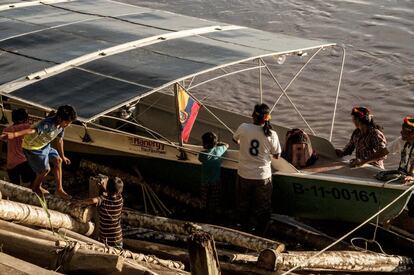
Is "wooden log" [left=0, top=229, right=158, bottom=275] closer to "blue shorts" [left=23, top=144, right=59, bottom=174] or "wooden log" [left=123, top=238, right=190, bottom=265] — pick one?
"wooden log" [left=123, top=238, right=190, bottom=265]

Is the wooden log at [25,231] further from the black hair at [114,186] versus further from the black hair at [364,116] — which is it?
the black hair at [364,116]

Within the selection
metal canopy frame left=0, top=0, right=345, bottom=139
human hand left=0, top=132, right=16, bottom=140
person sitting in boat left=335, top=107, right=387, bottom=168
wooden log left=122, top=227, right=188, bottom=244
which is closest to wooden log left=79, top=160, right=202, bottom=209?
wooden log left=122, top=227, right=188, bottom=244

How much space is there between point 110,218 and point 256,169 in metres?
2.08

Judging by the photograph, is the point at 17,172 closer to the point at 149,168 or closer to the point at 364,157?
the point at 149,168

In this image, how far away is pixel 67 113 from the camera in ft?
27.3

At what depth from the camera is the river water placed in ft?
56.1

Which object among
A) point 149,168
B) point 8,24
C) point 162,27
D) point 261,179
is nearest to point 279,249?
point 261,179

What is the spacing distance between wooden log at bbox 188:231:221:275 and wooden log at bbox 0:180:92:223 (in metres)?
2.39

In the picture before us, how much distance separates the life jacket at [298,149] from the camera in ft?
32.7

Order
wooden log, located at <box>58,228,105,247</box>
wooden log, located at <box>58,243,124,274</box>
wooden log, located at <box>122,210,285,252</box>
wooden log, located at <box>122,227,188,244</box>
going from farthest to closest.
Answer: wooden log, located at <box>122,227,188,244</box> → wooden log, located at <box>122,210,285,252</box> → wooden log, located at <box>58,228,105,247</box> → wooden log, located at <box>58,243,124,274</box>

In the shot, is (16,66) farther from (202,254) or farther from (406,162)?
(202,254)

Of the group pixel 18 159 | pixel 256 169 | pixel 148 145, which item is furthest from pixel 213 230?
pixel 18 159

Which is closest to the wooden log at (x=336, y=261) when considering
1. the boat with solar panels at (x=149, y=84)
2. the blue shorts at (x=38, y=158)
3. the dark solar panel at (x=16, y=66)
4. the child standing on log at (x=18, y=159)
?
the boat with solar panels at (x=149, y=84)

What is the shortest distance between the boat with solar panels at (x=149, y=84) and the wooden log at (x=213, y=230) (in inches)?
43.1
